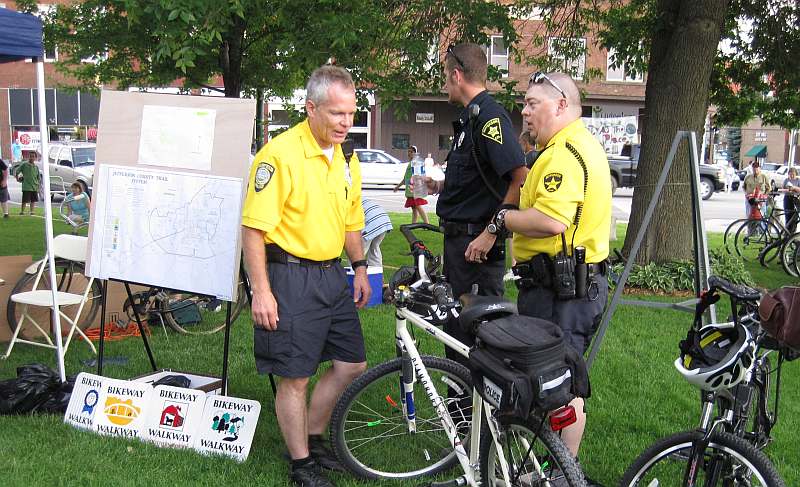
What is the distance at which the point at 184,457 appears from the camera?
12.6ft

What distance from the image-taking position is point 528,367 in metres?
2.58

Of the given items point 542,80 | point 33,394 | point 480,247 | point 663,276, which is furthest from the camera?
point 663,276

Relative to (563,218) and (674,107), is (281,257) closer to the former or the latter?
(563,218)

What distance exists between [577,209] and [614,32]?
8923 millimetres

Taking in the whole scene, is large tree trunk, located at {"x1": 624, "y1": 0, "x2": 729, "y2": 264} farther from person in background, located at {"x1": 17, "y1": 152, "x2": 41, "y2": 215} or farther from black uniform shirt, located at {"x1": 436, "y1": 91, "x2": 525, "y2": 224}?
person in background, located at {"x1": 17, "y1": 152, "x2": 41, "y2": 215}

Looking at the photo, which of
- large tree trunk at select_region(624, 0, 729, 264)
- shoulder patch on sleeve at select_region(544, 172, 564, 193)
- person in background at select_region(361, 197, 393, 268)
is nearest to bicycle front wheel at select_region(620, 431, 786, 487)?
shoulder patch on sleeve at select_region(544, 172, 564, 193)

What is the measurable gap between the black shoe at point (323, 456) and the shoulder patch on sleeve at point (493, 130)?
168 centimetres

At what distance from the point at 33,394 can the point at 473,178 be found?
9.11 ft

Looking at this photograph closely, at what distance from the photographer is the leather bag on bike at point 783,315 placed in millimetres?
2594

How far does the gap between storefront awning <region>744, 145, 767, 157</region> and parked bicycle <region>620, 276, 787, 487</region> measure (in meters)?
57.4

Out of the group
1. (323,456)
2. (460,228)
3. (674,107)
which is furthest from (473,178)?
(674,107)

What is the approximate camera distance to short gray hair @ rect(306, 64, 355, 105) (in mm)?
3318

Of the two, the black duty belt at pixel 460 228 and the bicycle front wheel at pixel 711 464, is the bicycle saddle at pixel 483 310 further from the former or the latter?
the black duty belt at pixel 460 228

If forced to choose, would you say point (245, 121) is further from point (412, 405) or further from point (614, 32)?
point (614, 32)
